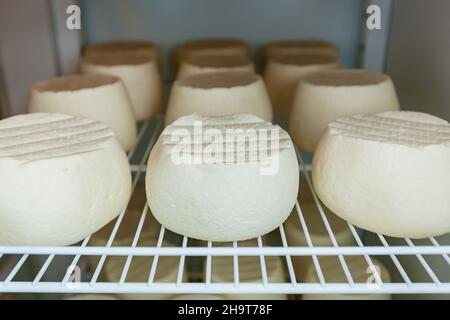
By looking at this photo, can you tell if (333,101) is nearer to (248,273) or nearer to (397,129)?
(397,129)

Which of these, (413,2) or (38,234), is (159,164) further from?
(413,2)

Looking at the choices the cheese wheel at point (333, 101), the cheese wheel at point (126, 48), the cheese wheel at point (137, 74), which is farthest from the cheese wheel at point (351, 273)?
the cheese wheel at point (126, 48)

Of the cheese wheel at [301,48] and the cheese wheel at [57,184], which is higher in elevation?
the cheese wheel at [301,48]

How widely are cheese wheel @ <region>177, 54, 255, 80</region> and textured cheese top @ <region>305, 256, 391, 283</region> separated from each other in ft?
1.48

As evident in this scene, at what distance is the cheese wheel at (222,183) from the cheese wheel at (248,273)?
0.30m

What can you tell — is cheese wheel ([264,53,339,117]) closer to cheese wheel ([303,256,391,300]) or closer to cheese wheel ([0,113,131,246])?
cheese wheel ([303,256,391,300])

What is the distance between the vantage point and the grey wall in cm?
84

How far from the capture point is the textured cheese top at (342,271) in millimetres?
972

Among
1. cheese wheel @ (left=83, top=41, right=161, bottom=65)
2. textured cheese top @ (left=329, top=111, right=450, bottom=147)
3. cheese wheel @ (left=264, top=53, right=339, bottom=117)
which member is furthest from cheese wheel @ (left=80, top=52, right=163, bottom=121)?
textured cheese top @ (left=329, top=111, right=450, bottom=147)

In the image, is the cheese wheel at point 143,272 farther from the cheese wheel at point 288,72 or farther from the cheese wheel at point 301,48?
the cheese wheel at point 301,48

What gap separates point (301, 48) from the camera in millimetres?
1169
